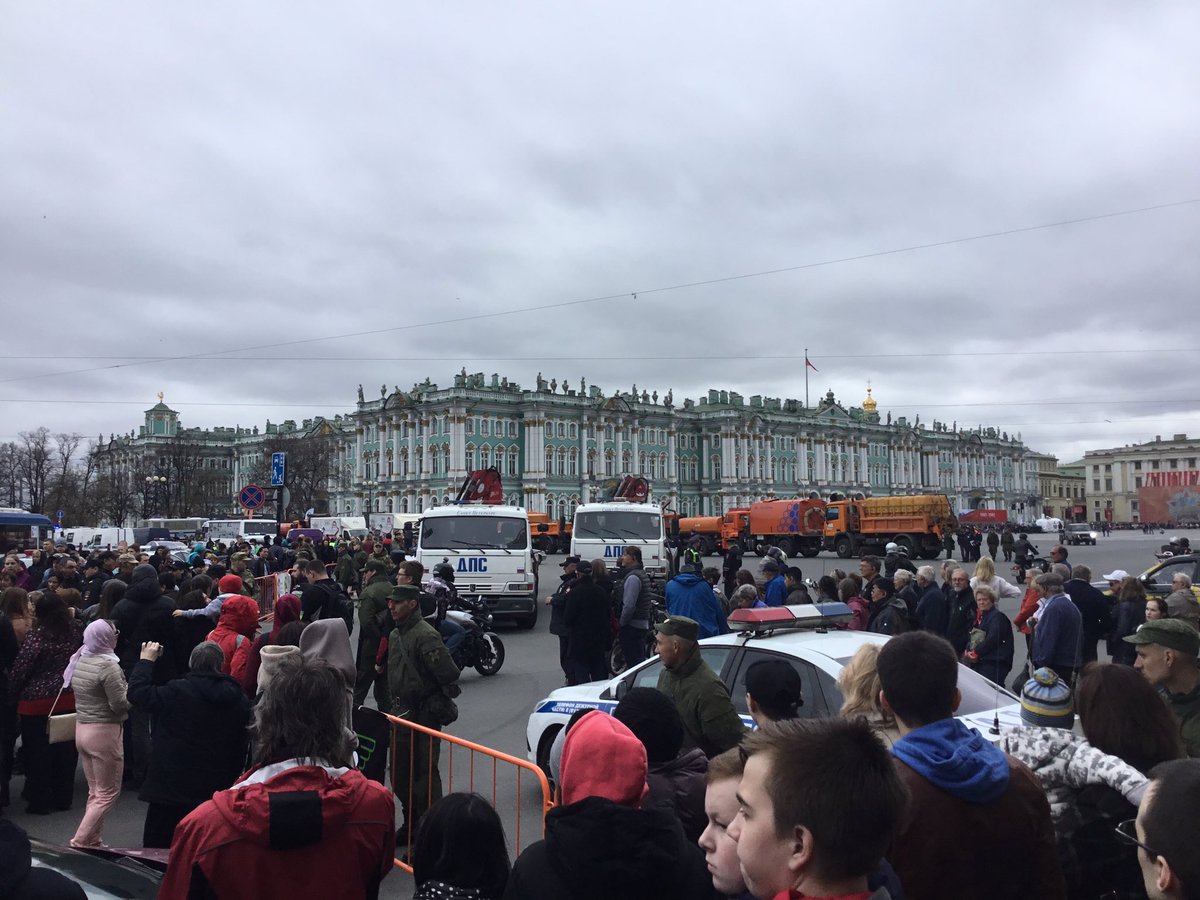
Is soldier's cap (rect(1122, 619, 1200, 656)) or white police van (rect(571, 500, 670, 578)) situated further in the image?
white police van (rect(571, 500, 670, 578))

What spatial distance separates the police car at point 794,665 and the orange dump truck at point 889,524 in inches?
1355

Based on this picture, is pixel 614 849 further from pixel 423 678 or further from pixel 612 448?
pixel 612 448

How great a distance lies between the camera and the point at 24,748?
6863 mm

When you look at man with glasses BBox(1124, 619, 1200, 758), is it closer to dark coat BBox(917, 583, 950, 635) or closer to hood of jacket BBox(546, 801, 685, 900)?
hood of jacket BBox(546, 801, 685, 900)

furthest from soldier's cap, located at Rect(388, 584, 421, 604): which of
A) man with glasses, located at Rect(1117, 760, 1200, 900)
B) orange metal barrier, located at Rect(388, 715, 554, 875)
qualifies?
man with glasses, located at Rect(1117, 760, 1200, 900)

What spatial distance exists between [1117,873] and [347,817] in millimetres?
2613

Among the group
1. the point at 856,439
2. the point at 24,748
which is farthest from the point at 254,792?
the point at 856,439

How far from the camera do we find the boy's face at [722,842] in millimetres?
2299

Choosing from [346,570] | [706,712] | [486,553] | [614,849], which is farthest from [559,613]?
[346,570]

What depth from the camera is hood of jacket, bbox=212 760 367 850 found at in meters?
2.76

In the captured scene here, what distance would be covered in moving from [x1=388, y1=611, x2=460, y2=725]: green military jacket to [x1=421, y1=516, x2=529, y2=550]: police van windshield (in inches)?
458

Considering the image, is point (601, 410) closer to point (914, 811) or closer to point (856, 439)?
point (856, 439)

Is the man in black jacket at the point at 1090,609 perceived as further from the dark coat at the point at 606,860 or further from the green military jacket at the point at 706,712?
the dark coat at the point at 606,860

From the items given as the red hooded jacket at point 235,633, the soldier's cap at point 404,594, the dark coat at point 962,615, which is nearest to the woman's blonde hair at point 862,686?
the soldier's cap at point 404,594
